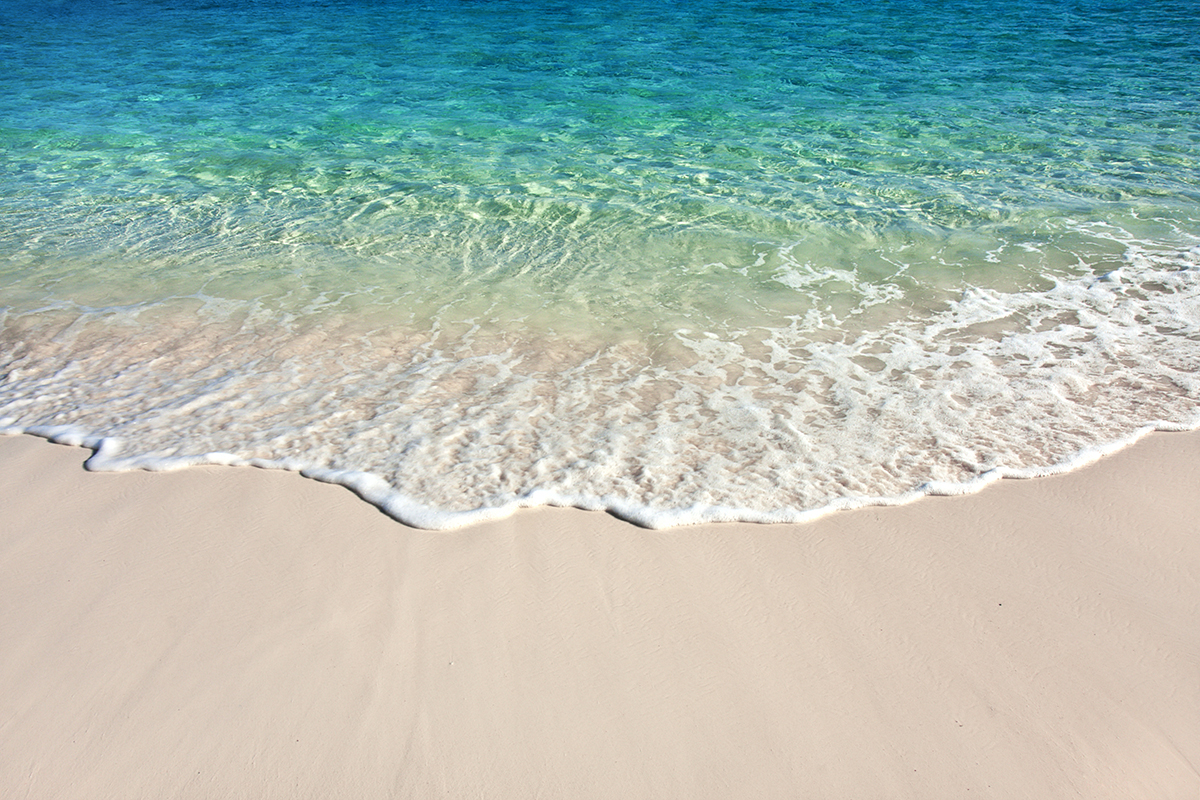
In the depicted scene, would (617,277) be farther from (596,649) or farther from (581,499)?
(596,649)

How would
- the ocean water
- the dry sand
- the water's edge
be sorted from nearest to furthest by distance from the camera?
1. the dry sand
2. the water's edge
3. the ocean water

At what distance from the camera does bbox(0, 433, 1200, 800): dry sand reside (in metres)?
2.23

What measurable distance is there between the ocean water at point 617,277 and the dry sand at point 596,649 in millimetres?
298

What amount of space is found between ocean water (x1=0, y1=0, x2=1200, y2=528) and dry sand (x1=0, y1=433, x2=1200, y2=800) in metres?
0.30

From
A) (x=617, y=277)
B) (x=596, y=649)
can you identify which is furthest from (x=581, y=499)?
(x=617, y=277)

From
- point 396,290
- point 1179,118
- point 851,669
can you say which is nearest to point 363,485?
point 851,669

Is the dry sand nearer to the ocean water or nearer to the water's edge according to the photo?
the water's edge

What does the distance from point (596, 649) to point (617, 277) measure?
12.5 feet

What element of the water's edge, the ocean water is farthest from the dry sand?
the ocean water

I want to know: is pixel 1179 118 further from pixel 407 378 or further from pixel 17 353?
pixel 17 353

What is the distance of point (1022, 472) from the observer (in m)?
3.44

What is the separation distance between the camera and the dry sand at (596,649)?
2227mm

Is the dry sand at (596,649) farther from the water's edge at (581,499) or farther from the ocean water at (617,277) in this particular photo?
the ocean water at (617,277)

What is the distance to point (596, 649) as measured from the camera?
2604 millimetres
